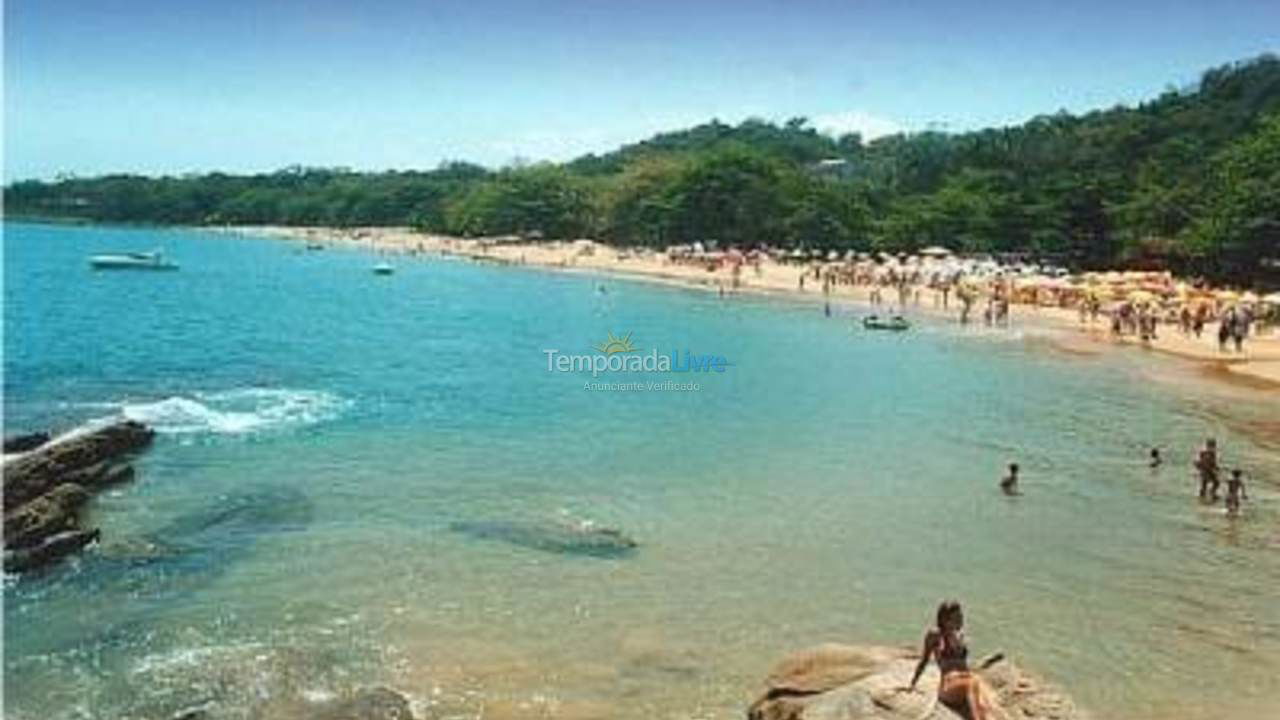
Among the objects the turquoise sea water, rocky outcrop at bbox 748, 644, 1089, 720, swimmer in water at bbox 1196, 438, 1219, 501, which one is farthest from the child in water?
rocky outcrop at bbox 748, 644, 1089, 720

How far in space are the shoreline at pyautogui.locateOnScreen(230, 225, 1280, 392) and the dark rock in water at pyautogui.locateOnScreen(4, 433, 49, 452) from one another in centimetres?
3616

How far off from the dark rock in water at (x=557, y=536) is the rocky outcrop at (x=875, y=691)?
30.0 ft

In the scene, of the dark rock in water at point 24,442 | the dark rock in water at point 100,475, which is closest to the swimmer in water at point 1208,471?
the dark rock in water at point 100,475

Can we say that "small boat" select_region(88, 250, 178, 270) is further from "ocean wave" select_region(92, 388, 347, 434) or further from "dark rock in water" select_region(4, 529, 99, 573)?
"dark rock in water" select_region(4, 529, 99, 573)

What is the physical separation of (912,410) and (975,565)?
56.8 feet

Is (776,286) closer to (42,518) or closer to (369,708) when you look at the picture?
(42,518)

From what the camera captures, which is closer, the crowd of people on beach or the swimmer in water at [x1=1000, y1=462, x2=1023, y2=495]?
the swimmer in water at [x1=1000, y1=462, x2=1023, y2=495]

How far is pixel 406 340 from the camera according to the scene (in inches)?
2534

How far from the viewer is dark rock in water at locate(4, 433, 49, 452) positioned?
28500 mm

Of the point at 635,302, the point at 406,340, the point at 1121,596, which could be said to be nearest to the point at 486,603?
the point at 1121,596

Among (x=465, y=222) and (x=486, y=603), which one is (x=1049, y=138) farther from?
(x=486, y=603)

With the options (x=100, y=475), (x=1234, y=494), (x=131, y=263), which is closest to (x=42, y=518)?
(x=100, y=475)

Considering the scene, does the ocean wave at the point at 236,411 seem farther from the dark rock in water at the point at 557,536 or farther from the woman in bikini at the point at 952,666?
the woman in bikini at the point at 952,666

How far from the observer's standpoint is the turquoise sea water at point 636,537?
56.3ft
